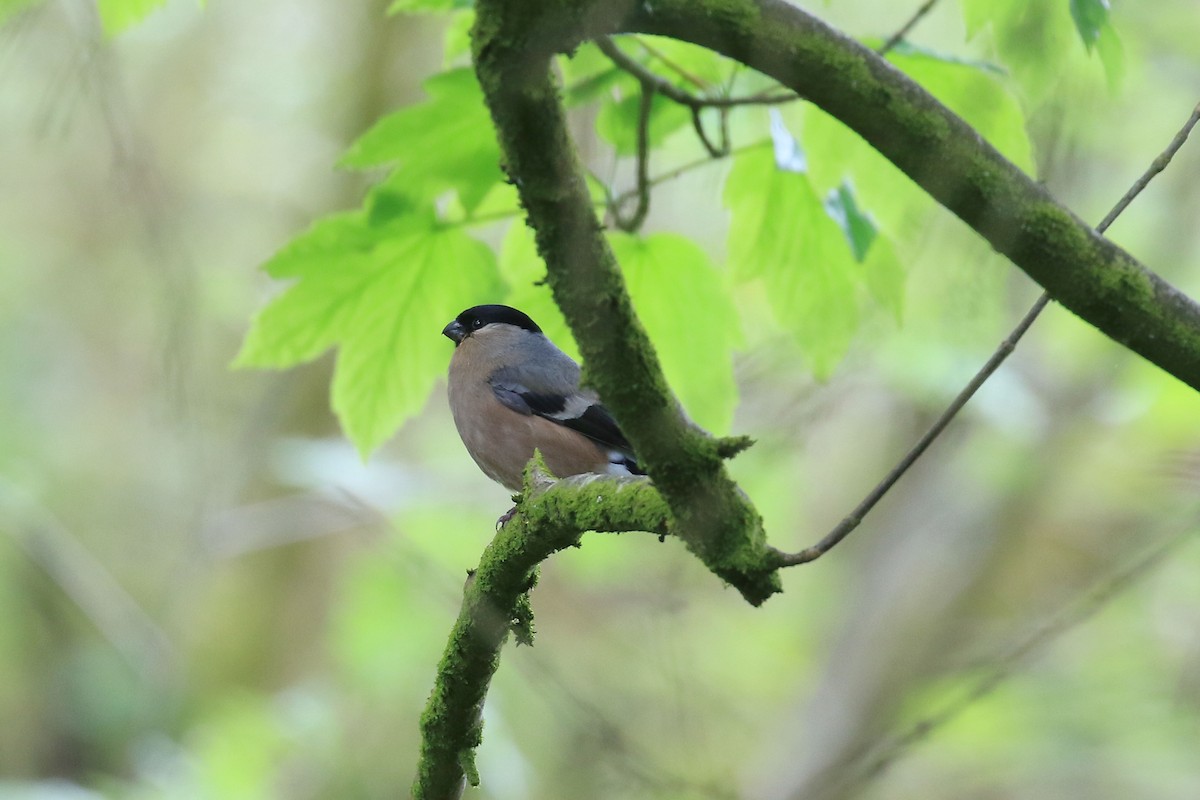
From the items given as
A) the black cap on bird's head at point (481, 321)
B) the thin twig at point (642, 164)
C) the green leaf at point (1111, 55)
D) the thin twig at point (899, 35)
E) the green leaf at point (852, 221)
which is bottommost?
the green leaf at point (1111, 55)

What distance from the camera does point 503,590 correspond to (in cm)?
217

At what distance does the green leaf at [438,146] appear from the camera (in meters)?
2.81

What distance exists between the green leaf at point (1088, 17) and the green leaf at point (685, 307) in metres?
1.06

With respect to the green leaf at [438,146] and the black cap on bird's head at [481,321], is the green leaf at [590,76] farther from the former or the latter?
the black cap on bird's head at [481,321]

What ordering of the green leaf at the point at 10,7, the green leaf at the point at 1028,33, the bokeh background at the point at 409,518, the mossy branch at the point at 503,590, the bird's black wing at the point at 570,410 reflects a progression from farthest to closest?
the bokeh background at the point at 409,518 → the bird's black wing at the point at 570,410 → the green leaf at the point at 10,7 → the green leaf at the point at 1028,33 → the mossy branch at the point at 503,590

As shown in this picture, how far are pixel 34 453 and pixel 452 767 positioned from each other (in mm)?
7337

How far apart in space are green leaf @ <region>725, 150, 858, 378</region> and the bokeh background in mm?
437

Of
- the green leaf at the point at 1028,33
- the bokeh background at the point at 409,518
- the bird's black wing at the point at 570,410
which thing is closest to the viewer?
the green leaf at the point at 1028,33

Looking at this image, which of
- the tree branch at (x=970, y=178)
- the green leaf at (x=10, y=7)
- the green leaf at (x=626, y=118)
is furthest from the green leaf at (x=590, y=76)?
the green leaf at (x=10, y=7)

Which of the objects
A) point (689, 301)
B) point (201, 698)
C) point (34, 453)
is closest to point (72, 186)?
point (34, 453)

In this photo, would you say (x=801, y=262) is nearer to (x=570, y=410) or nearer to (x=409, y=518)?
(x=570, y=410)

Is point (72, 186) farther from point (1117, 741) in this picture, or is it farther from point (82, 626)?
point (1117, 741)

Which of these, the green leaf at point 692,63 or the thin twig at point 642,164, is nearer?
the thin twig at point 642,164

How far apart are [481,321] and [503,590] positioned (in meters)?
2.31
